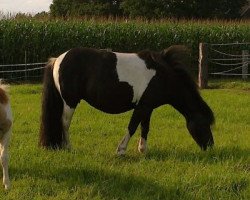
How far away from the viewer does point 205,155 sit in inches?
255

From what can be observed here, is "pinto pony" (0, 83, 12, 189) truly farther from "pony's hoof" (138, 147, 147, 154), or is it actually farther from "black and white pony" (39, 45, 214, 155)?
"pony's hoof" (138, 147, 147, 154)

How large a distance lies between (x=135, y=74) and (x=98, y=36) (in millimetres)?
14330

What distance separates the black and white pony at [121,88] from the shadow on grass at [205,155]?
0.90 ft

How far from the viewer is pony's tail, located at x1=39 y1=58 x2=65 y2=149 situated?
693cm

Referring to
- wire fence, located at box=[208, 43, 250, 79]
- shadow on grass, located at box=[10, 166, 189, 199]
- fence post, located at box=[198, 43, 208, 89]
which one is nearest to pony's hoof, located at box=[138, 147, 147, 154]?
shadow on grass, located at box=[10, 166, 189, 199]

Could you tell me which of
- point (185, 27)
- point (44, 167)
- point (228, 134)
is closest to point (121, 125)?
point (228, 134)

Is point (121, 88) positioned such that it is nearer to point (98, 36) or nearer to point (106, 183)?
point (106, 183)

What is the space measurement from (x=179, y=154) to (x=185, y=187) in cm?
160

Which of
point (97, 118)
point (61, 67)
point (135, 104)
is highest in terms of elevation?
point (61, 67)

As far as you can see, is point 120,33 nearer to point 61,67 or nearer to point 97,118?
point 97,118

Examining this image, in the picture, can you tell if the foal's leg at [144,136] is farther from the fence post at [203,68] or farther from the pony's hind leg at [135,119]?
Answer: the fence post at [203,68]

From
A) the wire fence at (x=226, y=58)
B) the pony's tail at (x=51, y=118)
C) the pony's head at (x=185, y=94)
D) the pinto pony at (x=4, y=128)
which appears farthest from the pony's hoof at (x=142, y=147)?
the wire fence at (x=226, y=58)

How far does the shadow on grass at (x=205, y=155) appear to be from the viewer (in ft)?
20.6

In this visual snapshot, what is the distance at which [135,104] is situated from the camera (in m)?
6.92
